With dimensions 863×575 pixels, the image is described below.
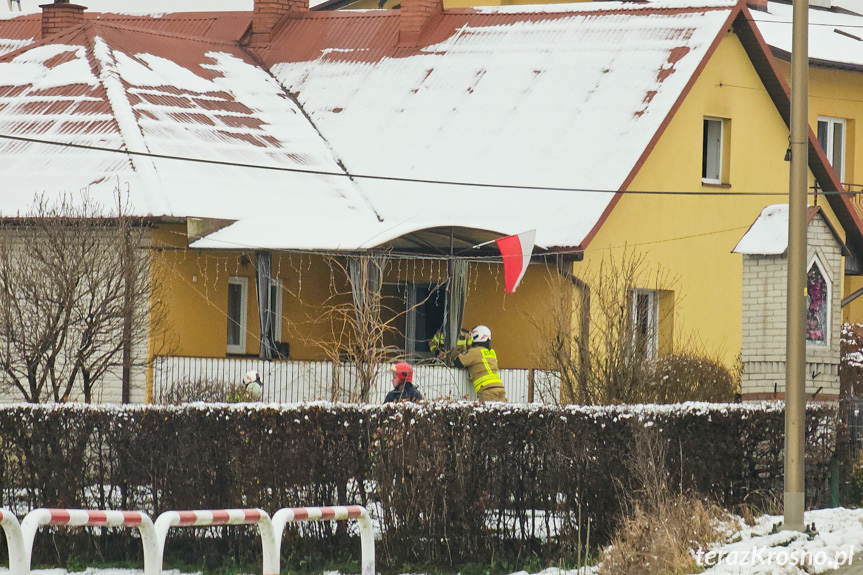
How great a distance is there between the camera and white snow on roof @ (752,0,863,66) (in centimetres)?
3044

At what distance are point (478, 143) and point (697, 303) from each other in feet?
14.4

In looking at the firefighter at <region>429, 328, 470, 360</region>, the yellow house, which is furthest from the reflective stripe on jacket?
the yellow house

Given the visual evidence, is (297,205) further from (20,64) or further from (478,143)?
(20,64)

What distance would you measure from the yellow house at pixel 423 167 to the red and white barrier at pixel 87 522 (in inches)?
367

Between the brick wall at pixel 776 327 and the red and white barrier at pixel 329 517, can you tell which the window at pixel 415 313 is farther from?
the red and white barrier at pixel 329 517

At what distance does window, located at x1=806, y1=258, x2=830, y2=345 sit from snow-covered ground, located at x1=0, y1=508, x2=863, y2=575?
3.43 meters

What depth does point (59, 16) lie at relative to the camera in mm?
27969

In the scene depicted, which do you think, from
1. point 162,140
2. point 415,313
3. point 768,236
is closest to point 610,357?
point 768,236

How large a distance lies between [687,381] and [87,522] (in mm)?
9778

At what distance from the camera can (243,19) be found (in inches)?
1175

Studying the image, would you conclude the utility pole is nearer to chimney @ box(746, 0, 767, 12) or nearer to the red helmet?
the red helmet

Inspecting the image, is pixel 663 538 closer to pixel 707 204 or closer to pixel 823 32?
pixel 707 204

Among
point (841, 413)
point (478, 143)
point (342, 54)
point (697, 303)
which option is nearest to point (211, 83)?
point (342, 54)

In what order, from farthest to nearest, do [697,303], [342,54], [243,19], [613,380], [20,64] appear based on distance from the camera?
1. [243,19]
2. [342,54]
3. [20,64]
4. [697,303]
5. [613,380]
